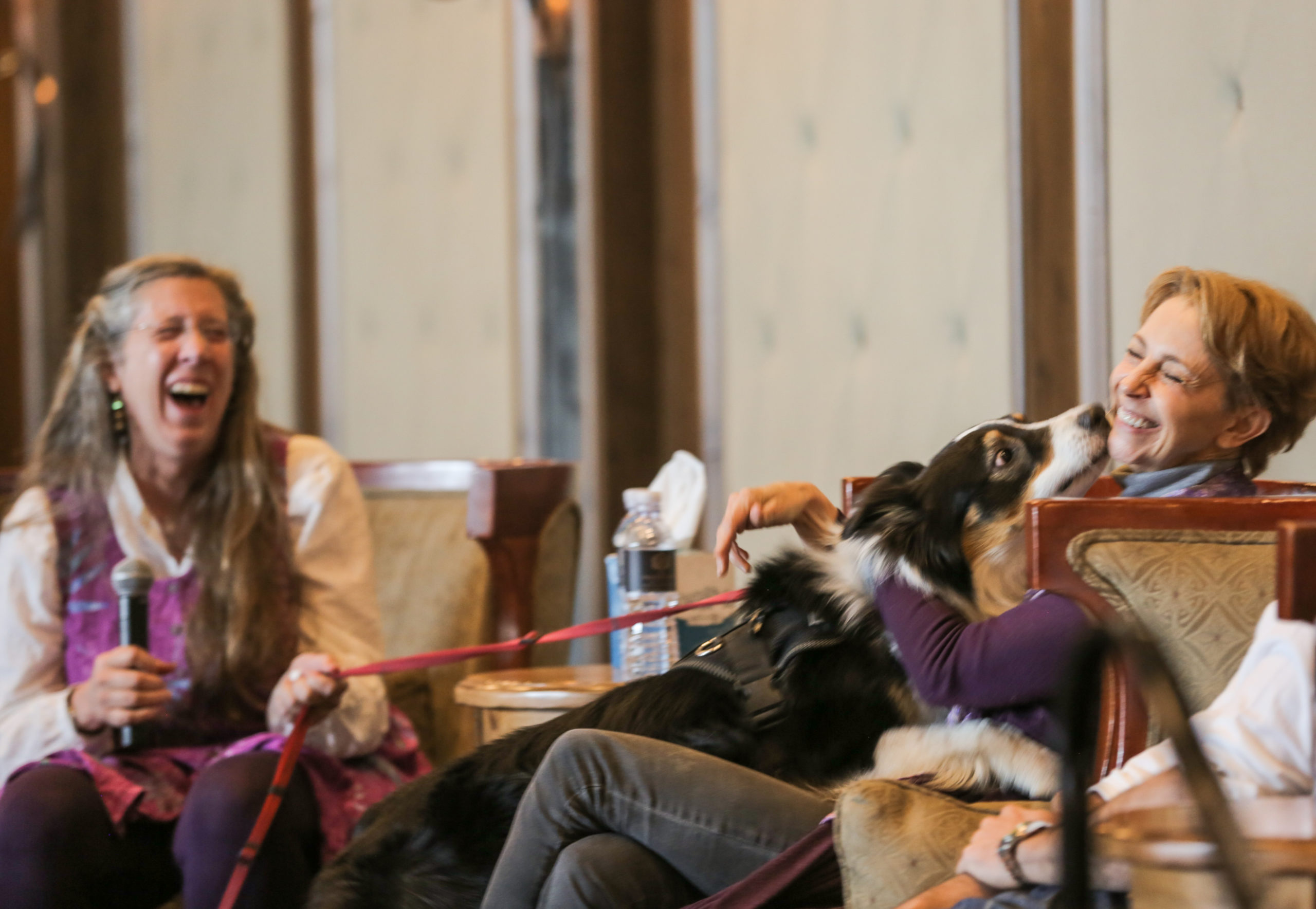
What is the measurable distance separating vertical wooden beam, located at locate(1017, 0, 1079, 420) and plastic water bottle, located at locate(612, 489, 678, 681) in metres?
0.89

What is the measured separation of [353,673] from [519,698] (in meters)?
0.27

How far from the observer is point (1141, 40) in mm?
2229

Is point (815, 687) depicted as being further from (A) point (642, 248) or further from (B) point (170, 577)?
(A) point (642, 248)

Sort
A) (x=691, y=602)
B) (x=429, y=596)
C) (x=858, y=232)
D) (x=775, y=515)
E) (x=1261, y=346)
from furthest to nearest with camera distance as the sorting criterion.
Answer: (x=858, y=232), (x=429, y=596), (x=691, y=602), (x=775, y=515), (x=1261, y=346)

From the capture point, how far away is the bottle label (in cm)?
205

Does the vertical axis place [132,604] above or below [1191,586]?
below

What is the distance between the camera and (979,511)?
157cm

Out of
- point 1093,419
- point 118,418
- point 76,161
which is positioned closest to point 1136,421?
point 1093,419

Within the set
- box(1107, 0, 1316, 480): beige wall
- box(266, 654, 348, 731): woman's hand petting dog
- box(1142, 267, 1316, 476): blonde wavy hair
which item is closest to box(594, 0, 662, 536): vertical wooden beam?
box(1107, 0, 1316, 480): beige wall

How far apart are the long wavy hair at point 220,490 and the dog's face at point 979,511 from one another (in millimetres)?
1009

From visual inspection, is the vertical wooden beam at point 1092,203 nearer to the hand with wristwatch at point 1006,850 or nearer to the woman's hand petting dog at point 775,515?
the woman's hand petting dog at point 775,515

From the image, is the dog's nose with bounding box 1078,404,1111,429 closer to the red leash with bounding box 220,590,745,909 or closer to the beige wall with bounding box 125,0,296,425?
the red leash with bounding box 220,590,745,909

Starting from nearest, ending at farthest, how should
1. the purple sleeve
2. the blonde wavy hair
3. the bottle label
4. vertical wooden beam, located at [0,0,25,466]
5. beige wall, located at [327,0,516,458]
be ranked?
the purple sleeve → the blonde wavy hair → the bottle label → beige wall, located at [327,0,516,458] → vertical wooden beam, located at [0,0,25,466]

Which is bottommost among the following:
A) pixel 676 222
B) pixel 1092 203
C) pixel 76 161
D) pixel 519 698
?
pixel 519 698
